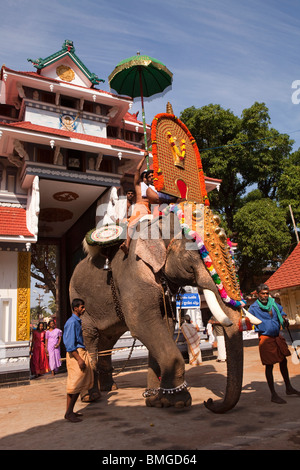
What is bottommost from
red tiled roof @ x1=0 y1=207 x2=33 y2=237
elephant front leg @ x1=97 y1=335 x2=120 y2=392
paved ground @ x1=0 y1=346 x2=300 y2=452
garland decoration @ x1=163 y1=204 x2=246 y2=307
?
paved ground @ x1=0 y1=346 x2=300 y2=452

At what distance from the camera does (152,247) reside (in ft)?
14.5

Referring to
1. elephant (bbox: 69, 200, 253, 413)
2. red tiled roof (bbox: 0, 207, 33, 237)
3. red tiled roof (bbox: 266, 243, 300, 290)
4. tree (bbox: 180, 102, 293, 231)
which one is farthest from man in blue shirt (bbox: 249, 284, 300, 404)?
tree (bbox: 180, 102, 293, 231)

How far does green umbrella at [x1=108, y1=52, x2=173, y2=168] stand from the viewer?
22.1 feet

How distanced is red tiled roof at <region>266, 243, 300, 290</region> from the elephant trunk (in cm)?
936

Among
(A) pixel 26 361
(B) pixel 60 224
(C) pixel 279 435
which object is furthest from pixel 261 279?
(C) pixel 279 435

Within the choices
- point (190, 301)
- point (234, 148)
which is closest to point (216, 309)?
point (190, 301)

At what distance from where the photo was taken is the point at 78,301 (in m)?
4.46

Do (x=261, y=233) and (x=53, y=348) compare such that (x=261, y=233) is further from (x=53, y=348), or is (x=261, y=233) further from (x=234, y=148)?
(x=53, y=348)

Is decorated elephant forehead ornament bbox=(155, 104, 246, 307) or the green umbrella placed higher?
the green umbrella

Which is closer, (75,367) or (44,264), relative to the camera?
(75,367)

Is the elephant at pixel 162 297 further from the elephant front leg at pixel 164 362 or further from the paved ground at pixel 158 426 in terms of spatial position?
the paved ground at pixel 158 426

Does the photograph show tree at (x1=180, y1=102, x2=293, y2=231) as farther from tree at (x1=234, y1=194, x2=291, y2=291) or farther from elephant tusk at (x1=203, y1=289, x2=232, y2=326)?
elephant tusk at (x1=203, y1=289, x2=232, y2=326)

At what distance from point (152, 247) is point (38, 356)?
7667 mm

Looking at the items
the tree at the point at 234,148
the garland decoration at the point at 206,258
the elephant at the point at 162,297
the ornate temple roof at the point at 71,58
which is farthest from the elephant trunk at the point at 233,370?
the tree at the point at 234,148
